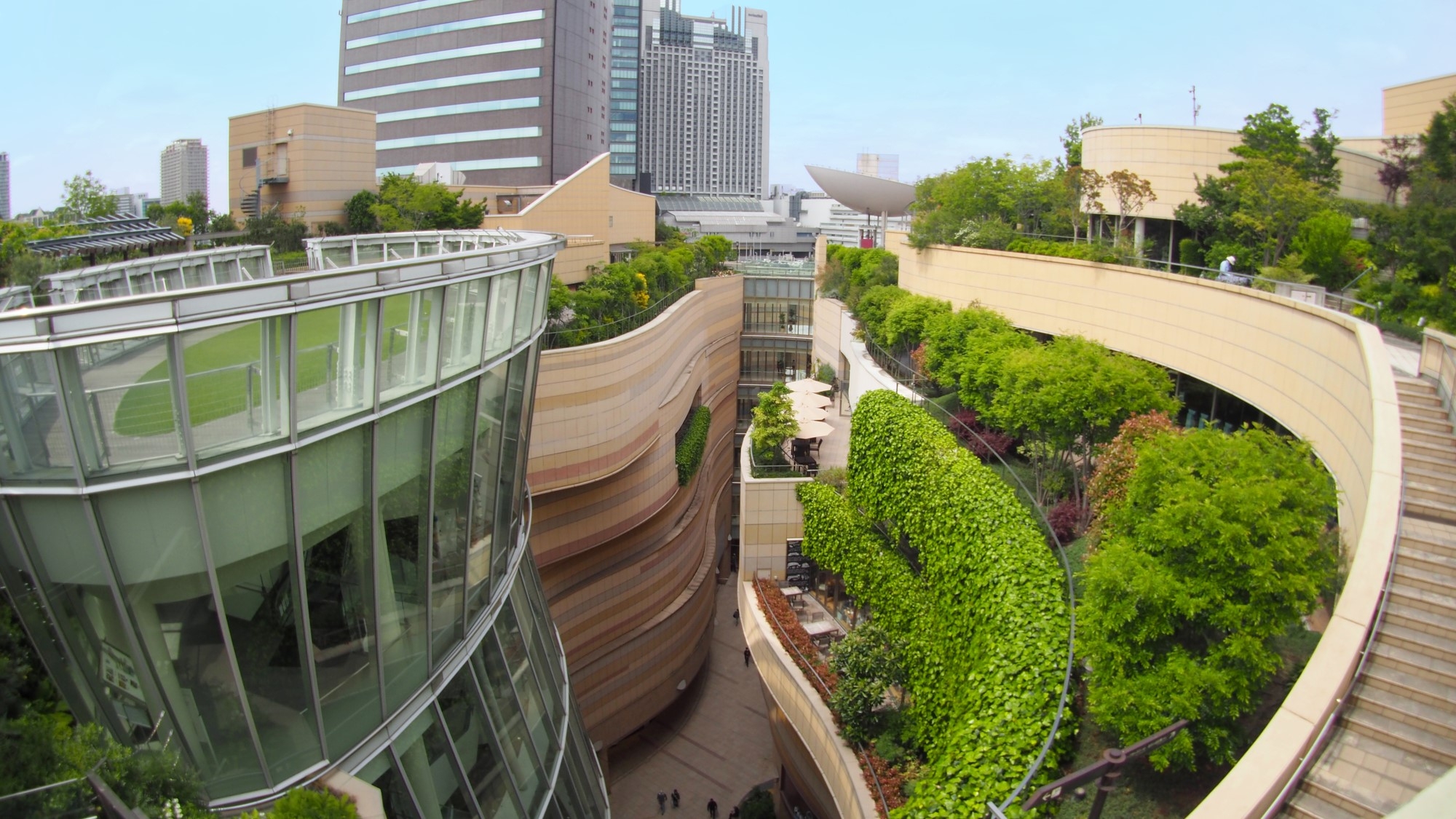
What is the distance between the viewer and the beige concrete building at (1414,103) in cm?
2980

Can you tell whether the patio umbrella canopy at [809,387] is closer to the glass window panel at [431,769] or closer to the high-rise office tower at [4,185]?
the glass window panel at [431,769]

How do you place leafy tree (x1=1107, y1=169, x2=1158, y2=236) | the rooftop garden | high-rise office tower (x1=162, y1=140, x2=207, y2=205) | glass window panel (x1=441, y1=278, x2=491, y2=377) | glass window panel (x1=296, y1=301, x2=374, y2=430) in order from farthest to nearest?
high-rise office tower (x1=162, y1=140, x2=207, y2=205) < leafy tree (x1=1107, y1=169, x2=1158, y2=236) < the rooftop garden < glass window panel (x1=441, y1=278, x2=491, y2=377) < glass window panel (x1=296, y1=301, x2=374, y2=430)

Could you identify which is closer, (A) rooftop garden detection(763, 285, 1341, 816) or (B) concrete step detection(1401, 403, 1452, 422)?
(A) rooftop garden detection(763, 285, 1341, 816)

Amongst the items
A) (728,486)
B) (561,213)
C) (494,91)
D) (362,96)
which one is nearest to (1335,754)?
(561,213)

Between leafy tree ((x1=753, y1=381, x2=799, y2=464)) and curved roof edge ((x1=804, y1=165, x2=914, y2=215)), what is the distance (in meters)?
29.1

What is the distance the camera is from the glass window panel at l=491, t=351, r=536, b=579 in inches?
501

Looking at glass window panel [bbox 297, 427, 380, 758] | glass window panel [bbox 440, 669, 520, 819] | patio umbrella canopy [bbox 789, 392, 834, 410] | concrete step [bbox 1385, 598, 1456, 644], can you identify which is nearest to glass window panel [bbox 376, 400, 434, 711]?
glass window panel [bbox 297, 427, 380, 758]

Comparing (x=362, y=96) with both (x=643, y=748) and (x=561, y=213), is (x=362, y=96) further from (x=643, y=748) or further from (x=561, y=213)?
(x=643, y=748)

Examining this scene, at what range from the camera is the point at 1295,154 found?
27.4 meters

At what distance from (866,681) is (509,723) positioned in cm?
832

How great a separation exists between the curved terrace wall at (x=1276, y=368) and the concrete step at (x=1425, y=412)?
0.66 m

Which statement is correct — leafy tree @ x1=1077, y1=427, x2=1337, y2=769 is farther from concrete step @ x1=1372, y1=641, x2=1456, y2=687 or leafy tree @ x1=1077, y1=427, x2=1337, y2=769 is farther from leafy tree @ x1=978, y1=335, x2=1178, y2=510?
leafy tree @ x1=978, y1=335, x2=1178, y2=510

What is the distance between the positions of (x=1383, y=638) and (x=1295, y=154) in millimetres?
21113

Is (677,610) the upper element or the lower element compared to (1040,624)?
lower
